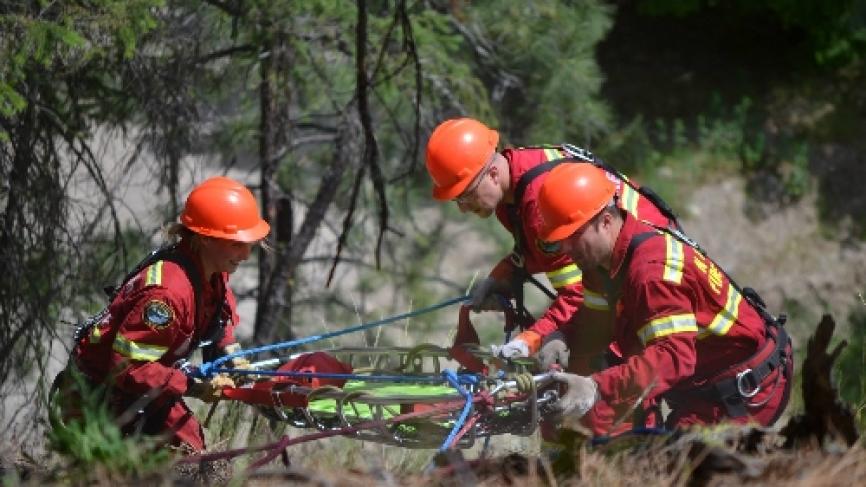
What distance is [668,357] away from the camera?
4.89 m

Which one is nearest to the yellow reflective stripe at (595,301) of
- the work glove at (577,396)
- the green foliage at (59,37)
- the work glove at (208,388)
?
the work glove at (577,396)

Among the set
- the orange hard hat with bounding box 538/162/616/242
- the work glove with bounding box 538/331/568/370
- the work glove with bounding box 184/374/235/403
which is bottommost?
the work glove with bounding box 184/374/235/403

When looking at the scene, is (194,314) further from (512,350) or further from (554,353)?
(554,353)

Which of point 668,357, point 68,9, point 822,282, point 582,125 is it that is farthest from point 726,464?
point 822,282

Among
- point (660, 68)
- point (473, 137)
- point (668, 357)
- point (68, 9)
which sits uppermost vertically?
point (660, 68)

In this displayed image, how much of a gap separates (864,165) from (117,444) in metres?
14.9

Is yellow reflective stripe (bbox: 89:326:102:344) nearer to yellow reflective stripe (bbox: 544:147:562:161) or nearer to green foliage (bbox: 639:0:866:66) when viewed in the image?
yellow reflective stripe (bbox: 544:147:562:161)

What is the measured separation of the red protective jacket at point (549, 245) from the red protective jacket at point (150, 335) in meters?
1.34

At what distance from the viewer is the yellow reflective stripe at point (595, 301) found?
5.54 meters

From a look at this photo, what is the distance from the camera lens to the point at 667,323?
4.91 metres

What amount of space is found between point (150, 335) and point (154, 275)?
24 centimetres

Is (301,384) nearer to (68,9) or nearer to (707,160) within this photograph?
(68,9)

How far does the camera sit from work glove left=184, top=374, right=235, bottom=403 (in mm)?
5641

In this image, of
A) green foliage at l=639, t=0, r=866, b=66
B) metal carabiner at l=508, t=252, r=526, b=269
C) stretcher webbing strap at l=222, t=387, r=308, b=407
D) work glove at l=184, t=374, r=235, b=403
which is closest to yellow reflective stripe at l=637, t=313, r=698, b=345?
metal carabiner at l=508, t=252, r=526, b=269
